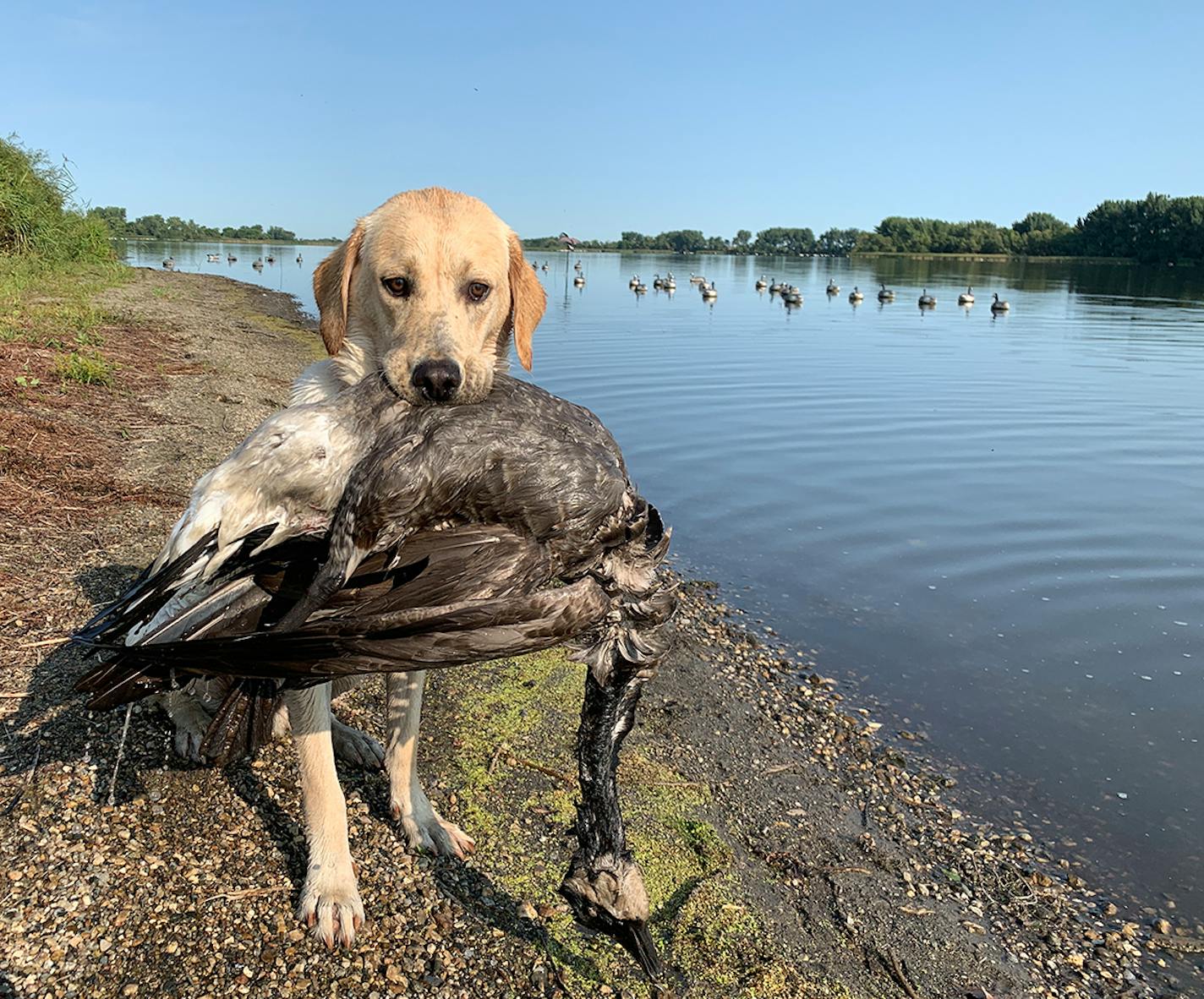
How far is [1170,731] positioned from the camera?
23.3ft

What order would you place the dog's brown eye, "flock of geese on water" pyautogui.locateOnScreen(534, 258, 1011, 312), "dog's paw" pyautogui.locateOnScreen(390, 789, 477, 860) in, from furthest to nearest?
Result: "flock of geese on water" pyautogui.locateOnScreen(534, 258, 1011, 312) < "dog's paw" pyautogui.locateOnScreen(390, 789, 477, 860) < the dog's brown eye

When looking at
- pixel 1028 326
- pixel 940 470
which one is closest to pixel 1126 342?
pixel 1028 326

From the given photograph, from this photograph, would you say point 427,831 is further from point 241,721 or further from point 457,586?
point 457,586

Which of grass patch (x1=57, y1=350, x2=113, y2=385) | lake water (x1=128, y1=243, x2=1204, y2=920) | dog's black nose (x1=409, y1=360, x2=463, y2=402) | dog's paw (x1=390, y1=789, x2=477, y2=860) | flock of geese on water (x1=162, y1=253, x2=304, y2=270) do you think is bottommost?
lake water (x1=128, y1=243, x2=1204, y2=920)

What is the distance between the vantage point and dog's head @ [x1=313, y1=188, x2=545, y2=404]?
382 cm

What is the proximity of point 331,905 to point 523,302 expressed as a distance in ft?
9.51

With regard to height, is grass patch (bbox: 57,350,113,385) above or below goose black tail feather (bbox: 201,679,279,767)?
above

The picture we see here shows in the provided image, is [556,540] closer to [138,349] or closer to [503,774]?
[503,774]

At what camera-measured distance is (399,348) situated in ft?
11.6

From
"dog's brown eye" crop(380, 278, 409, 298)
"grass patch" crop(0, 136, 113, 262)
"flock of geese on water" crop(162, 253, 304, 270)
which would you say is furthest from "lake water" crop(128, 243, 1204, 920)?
"flock of geese on water" crop(162, 253, 304, 270)

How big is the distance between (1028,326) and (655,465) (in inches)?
1254

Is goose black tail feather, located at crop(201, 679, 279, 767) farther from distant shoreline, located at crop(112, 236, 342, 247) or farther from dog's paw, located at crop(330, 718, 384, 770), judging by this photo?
distant shoreline, located at crop(112, 236, 342, 247)

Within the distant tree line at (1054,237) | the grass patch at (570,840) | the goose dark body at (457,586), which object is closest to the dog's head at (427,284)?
the goose dark body at (457,586)

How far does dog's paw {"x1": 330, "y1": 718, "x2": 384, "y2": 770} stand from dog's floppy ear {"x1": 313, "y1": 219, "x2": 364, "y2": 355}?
81.6 inches
